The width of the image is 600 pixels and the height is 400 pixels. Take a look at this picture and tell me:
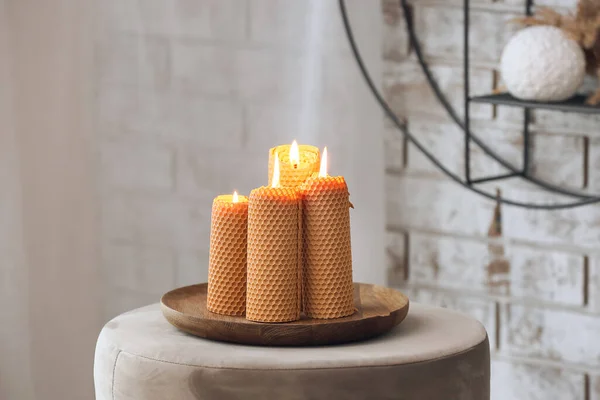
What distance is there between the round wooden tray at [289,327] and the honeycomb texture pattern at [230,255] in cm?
2

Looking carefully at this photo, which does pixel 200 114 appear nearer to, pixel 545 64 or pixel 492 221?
pixel 492 221

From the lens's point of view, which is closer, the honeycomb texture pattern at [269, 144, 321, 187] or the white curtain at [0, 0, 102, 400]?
the honeycomb texture pattern at [269, 144, 321, 187]

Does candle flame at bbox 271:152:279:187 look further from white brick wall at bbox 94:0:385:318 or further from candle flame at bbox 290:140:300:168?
white brick wall at bbox 94:0:385:318

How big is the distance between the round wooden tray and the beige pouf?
10 mm

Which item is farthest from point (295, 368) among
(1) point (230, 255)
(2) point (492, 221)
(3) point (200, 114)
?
(3) point (200, 114)

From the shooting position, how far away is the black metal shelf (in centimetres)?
129

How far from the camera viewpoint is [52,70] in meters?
1.78

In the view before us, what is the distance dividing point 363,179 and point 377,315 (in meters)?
0.70

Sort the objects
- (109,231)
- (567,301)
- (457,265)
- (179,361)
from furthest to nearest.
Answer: (109,231) < (457,265) < (567,301) < (179,361)

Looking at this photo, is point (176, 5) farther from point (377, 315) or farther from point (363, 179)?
point (377, 315)

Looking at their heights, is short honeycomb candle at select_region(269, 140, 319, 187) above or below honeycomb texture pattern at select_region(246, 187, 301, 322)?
above

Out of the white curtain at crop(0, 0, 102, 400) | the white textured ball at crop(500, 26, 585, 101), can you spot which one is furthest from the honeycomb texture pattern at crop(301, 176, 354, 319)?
the white curtain at crop(0, 0, 102, 400)

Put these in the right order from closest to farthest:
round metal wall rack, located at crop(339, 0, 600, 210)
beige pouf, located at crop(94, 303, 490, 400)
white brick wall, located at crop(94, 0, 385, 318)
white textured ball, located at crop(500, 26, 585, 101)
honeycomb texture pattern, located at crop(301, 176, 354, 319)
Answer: beige pouf, located at crop(94, 303, 490, 400)
honeycomb texture pattern, located at crop(301, 176, 354, 319)
white textured ball, located at crop(500, 26, 585, 101)
round metal wall rack, located at crop(339, 0, 600, 210)
white brick wall, located at crop(94, 0, 385, 318)

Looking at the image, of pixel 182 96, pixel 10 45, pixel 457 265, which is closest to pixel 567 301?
pixel 457 265
